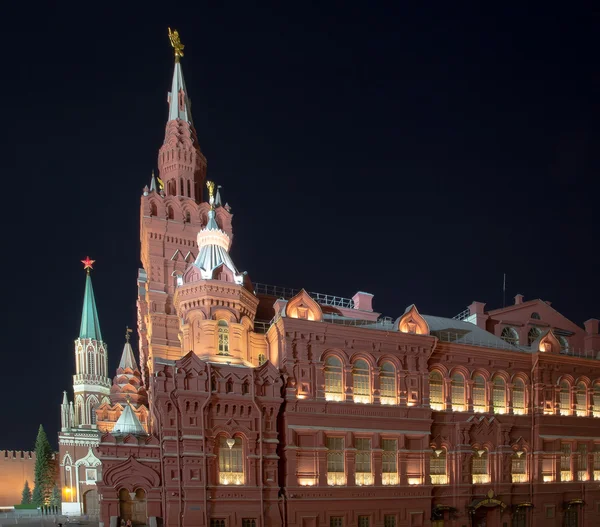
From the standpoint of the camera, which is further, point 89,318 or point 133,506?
point 89,318

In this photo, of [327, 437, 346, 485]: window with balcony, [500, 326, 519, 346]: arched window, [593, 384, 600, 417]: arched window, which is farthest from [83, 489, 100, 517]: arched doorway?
[593, 384, 600, 417]: arched window

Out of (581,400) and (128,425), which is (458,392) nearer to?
(581,400)

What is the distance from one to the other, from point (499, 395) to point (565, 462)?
786cm

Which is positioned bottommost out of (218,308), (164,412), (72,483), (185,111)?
(72,483)

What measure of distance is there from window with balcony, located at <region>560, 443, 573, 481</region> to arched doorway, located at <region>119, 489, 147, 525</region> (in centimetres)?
3134

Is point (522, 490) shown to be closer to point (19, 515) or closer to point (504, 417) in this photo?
point (504, 417)

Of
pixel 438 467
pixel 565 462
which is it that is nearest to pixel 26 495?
pixel 438 467

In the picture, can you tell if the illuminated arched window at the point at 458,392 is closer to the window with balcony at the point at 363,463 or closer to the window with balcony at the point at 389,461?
the window with balcony at the point at 389,461

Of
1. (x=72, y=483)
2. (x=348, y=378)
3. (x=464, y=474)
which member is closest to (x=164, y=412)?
(x=348, y=378)

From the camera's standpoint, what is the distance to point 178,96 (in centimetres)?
5088

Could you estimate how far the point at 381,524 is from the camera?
36438mm

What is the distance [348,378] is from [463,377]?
10.1 m

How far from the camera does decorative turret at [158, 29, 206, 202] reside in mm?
47656

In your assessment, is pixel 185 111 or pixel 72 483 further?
pixel 72 483
